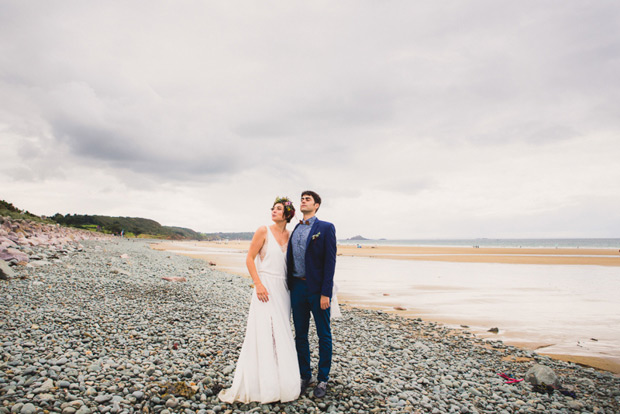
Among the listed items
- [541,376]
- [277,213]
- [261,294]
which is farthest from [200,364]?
[541,376]

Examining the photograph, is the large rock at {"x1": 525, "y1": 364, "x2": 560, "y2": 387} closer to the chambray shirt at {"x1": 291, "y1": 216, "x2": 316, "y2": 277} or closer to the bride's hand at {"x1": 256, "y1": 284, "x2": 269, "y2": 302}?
the chambray shirt at {"x1": 291, "y1": 216, "x2": 316, "y2": 277}

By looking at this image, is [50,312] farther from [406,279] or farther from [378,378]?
[406,279]

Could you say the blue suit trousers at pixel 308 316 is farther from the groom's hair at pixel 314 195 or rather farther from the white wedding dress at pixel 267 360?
the groom's hair at pixel 314 195

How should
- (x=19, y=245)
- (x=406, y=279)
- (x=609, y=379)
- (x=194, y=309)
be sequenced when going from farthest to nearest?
(x=406, y=279), (x=19, y=245), (x=194, y=309), (x=609, y=379)

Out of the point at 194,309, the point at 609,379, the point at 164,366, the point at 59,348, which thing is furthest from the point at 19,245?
the point at 609,379

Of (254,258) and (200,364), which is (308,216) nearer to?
(254,258)

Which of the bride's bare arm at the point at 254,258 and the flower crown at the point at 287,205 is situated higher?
the flower crown at the point at 287,205

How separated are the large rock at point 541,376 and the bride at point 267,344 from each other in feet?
14.5

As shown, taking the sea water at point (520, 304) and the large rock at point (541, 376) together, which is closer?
the large rock at point (541, 376)

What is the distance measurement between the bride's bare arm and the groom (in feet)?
1.57

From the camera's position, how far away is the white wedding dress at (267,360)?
15.0 ft

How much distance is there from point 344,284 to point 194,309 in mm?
10353

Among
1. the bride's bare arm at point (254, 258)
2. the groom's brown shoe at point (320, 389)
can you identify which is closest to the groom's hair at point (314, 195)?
the bride's bare arm at point (254, 258)

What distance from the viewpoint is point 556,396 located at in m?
5.38
